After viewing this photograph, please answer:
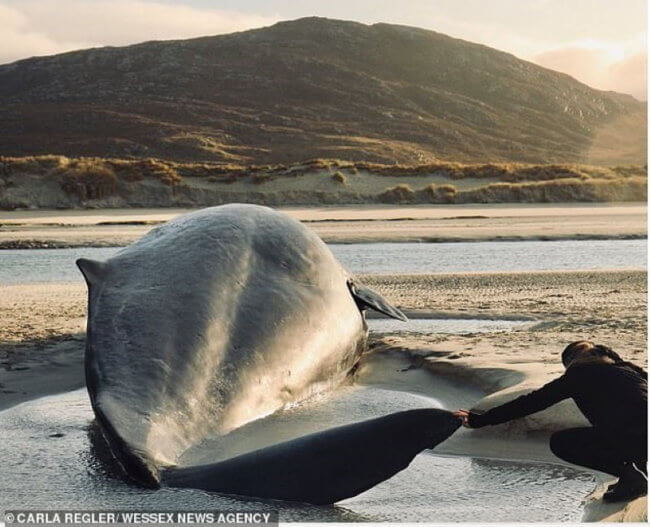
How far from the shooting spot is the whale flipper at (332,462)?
14.6 feet

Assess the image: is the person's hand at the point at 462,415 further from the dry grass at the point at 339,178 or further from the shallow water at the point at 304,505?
the dry grass at the point at 339,178

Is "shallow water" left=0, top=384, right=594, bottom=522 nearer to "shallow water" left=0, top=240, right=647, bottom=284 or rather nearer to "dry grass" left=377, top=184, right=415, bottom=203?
"shallow water" left=0, top=240, right=647, bottom=284

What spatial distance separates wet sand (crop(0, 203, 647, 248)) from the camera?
24.6 meters

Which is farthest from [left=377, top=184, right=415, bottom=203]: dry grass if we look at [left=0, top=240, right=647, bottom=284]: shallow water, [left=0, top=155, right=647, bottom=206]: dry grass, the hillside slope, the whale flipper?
the hillside slope

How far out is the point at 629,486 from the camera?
508cm

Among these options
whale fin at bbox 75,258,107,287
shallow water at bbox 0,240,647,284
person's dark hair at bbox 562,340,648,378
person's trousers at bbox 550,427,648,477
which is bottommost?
shallow water at bbox 0,240,647,284

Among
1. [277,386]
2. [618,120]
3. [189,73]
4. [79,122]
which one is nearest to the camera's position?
[277,386]

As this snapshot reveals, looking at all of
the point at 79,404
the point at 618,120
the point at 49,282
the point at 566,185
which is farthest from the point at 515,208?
the point at 618,120

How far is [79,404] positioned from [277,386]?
6.21 feet

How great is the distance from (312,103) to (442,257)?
81436mm

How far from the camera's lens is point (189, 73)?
105688mm

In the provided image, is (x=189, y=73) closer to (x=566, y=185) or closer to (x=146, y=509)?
(x=566, y=185)

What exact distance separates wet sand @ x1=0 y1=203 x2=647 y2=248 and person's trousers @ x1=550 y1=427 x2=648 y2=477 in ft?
60.3

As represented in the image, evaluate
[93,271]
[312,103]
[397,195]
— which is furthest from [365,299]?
[312,103]
